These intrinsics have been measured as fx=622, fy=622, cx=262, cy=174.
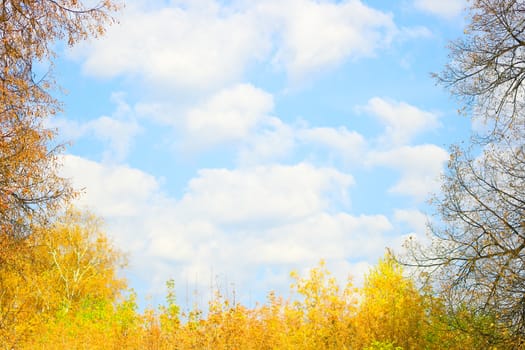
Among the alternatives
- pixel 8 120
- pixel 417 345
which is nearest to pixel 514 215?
pixel 417 345

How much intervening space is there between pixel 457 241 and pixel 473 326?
136 centimetres

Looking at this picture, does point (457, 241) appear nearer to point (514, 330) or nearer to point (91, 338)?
point (514, 330)

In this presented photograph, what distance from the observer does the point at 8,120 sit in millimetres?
10391

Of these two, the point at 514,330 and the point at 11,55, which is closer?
the point at 514,330

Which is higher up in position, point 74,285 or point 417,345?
point 74,285

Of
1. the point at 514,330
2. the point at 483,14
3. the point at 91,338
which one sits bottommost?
the point at 514,330

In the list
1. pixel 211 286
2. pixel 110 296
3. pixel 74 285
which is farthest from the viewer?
pixel 110 296

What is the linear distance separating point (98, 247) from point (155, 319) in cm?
2005

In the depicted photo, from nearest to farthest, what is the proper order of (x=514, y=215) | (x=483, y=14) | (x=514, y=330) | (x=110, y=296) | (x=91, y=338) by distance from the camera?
(x=514, y=330) < (x=514, y=215) < (x=483, y=14) < (x=91, y=338) < (x=110, y=296)

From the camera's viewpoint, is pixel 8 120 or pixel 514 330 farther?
pixel 8 120

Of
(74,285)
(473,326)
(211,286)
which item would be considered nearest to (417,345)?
Answer: (473,326)

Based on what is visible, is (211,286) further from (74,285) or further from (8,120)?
(74,285)

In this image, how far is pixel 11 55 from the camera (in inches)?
416

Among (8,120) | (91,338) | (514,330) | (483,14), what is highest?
(483,14)
